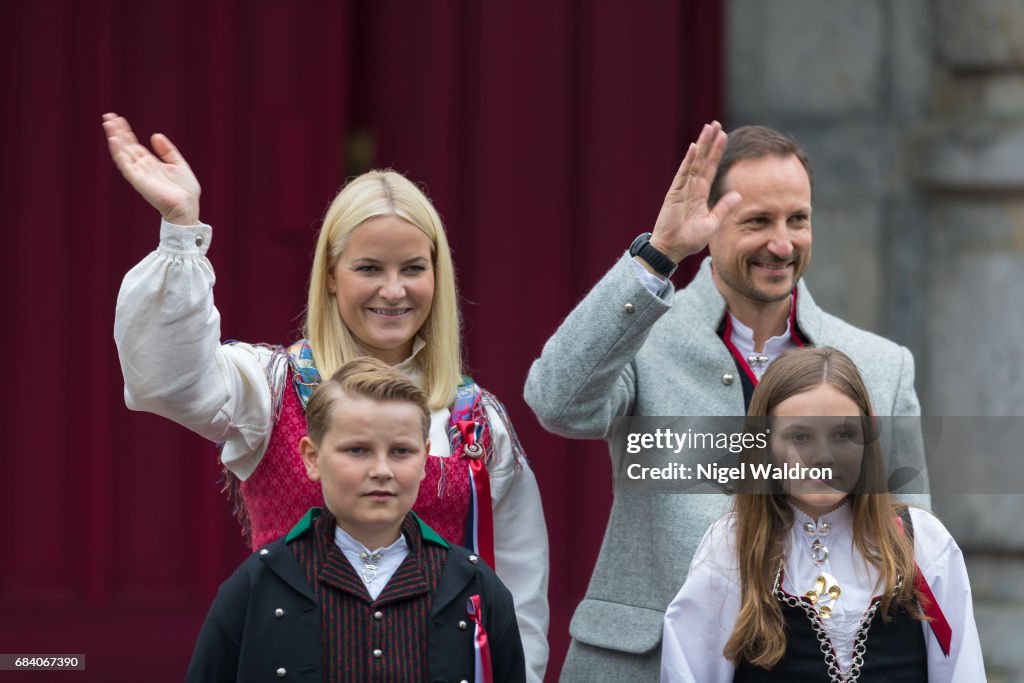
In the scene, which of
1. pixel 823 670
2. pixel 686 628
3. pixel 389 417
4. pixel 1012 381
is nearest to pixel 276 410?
pixel 389 417

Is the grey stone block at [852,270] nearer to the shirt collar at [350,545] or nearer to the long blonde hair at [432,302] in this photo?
the long blonde hair at [432,302]

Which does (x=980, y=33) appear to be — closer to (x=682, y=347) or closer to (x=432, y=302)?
(x=682, y=347)

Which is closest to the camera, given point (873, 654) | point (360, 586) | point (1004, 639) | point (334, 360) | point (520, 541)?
point (360, 586)

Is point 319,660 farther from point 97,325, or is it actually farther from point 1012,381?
point 1012,381

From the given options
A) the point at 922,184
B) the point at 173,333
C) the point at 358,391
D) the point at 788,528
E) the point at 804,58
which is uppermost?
the point at 804,58

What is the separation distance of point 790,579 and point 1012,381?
2082 mm

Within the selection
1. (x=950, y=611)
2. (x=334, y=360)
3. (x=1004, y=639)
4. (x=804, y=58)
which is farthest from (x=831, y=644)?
(x=804, y=58)

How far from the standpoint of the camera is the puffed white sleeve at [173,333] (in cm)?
270

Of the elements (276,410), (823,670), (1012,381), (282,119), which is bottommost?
(823,670)

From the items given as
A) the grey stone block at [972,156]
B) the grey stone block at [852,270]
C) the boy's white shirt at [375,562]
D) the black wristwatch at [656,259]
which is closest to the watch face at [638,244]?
the black wristwatch at [656,259]

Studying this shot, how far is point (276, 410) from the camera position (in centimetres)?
291

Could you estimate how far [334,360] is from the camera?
117 inches

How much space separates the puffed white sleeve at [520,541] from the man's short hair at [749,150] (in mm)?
623

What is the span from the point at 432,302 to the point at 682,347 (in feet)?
1.65
